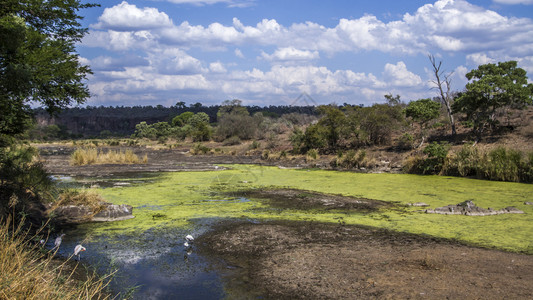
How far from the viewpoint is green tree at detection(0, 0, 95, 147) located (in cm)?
712

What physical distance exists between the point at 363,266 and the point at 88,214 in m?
7.20

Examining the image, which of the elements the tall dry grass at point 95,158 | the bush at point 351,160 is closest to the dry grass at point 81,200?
the tall dry grass at point 95,158

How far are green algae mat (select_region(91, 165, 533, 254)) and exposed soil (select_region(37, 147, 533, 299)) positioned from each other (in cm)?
102

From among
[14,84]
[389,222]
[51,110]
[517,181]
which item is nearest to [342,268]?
[389,222]

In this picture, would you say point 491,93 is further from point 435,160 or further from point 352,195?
point 352,195

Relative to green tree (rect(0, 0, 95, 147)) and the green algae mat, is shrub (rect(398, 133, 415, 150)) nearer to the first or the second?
the green algae mat

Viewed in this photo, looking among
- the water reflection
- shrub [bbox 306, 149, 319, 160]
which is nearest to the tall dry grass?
shrub [bbox 306, 149, 319, 160]

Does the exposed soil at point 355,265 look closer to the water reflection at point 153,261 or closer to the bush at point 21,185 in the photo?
the water reflection at point 153,261

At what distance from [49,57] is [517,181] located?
52.3ft

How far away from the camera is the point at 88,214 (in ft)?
33.8

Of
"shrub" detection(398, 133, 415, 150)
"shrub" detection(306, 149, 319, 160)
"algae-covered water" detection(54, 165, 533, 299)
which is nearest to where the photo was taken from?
"algae-covered water" detection(54, 165, 533, 299)

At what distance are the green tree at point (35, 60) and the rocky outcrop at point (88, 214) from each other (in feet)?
7.39

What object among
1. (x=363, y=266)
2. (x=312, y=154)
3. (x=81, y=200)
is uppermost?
(x=312, y=154)

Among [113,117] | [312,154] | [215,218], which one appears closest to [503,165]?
[215,218]
